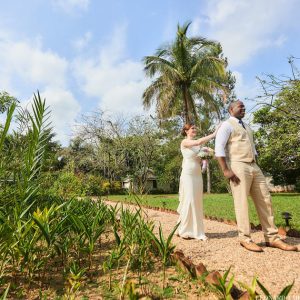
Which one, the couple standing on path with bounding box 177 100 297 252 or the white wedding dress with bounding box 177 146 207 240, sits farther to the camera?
the white wedding dress with bounding box 177 146 207 240

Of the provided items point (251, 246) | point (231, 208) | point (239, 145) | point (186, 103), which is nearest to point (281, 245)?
point (251, 246)

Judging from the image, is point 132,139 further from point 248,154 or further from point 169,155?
point 248,154

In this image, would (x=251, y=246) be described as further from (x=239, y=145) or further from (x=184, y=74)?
(x=184, y=74)

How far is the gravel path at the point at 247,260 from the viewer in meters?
2.68

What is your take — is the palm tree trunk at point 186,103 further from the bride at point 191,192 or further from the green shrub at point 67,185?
the bride at point 191,192

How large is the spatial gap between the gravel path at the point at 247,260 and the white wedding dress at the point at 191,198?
181 millimetres

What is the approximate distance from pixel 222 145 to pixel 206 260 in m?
1.45

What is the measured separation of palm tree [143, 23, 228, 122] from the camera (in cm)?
1889

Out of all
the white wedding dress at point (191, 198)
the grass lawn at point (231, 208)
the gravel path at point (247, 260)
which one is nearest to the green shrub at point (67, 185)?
the grass lawn at point (231, 208)

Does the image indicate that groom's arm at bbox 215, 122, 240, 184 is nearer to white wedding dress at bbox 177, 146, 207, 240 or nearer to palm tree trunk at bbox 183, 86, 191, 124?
white wedding dress at bbox 177, 146, 207, 240

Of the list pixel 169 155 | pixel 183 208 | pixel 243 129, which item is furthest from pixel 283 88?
pixel 169 155

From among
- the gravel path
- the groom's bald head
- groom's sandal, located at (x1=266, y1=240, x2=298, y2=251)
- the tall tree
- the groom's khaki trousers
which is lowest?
the gravel path

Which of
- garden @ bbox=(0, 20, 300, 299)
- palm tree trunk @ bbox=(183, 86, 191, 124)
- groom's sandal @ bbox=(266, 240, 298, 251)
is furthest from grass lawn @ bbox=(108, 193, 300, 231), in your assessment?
palm tree trunk @ bbox=(183, 86, 191, 124)

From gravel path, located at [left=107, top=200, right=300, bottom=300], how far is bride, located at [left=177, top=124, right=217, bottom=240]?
0.63 feet
